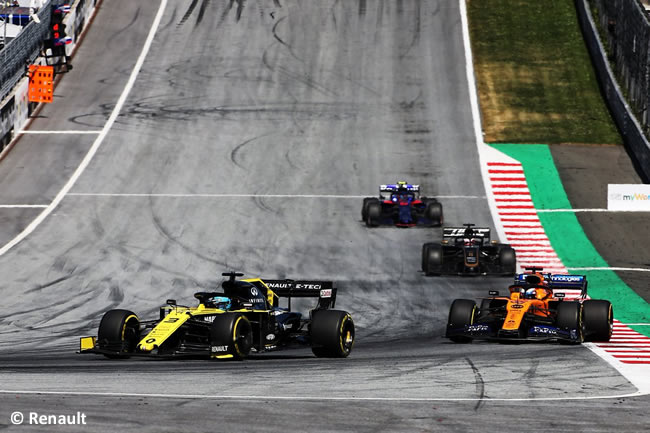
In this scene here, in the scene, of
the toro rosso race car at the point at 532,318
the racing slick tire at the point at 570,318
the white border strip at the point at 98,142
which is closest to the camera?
the toro rosso race car at the point at 532,318

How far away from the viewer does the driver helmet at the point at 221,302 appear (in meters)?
19.2

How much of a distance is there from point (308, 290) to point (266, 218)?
1629 cm

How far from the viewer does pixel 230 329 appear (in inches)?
693

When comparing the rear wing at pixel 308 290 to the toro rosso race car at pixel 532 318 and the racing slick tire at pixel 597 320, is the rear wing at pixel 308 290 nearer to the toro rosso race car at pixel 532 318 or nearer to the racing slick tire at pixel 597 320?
the toro rosso race car at pixel 532 318

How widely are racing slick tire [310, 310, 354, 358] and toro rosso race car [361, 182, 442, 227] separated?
663 inches

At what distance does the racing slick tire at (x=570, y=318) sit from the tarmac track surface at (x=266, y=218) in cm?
69

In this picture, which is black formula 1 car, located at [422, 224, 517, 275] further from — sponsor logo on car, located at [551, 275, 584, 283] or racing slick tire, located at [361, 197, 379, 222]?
sponsor logo on car, located at [551, 275, 584, 283]

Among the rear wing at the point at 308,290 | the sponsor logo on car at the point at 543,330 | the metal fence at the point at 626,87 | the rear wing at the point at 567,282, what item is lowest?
the sponsor logo on car at the point at 543,330

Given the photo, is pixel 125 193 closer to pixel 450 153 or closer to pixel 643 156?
pixel 450 153

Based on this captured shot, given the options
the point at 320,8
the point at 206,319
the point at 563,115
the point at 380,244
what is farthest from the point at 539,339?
the point at 320,8

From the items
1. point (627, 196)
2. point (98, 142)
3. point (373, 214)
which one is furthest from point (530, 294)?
point (98, 142)

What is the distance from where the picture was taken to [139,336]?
61.5ft

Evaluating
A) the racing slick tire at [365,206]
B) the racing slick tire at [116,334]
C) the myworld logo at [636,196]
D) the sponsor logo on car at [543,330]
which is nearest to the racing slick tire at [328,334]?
the racing slick tire at [116,334]

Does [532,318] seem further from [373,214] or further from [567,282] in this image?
[373,214]
